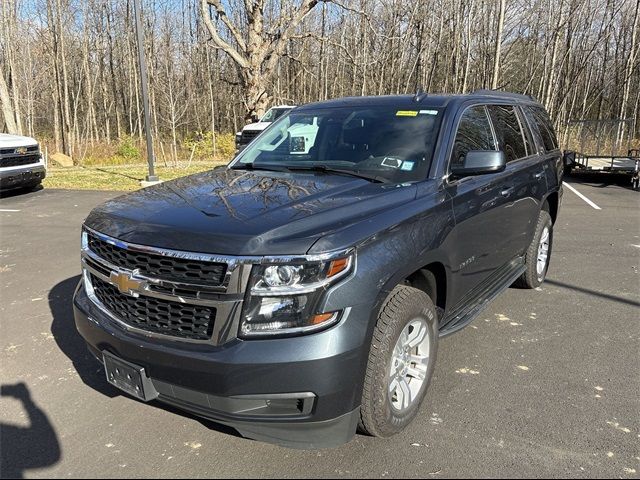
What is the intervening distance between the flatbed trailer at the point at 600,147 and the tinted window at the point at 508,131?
424 inches

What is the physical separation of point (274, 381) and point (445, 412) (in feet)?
4.48

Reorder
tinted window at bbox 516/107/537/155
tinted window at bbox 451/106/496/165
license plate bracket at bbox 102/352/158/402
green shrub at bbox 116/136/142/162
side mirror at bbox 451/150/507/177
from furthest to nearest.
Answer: green shrub at bbox 116/136/142/162 < tinted window at bbox 516/107/537/155 < tinted window at bbox 451/106/496/165 < side mirror at bbox 451/150/507/177 < license plate bracket at bbox 102/352/158/402

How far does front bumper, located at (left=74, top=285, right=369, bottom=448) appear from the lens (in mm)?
2188

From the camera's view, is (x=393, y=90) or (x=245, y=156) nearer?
(x=245, y=156)

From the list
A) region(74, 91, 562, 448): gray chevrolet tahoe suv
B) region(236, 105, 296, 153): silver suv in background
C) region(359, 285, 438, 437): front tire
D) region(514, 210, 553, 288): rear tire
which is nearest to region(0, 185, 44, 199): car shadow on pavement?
region(236, 105, 296, 153): silver suv in background

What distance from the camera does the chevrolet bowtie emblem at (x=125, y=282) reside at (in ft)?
8.09

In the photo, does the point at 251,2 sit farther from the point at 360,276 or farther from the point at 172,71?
the point at 360,276

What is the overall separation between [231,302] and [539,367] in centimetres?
252

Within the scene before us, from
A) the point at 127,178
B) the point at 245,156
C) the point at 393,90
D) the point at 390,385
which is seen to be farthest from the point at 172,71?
the point at 390,385

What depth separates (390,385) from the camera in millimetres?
2680

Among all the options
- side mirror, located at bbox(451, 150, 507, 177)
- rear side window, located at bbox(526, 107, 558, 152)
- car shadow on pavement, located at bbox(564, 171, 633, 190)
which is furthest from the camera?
car shadow on pavement, located at bbox(564, 171, 633, 190)

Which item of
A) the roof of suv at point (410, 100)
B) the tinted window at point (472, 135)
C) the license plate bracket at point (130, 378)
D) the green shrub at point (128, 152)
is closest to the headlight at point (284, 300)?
the license plate bracket at point (130, 378)

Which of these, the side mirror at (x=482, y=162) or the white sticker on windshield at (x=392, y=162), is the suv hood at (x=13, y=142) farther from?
the side mirror at (x=482, y=162)

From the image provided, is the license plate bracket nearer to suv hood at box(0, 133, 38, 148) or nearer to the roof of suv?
the roof of suv
